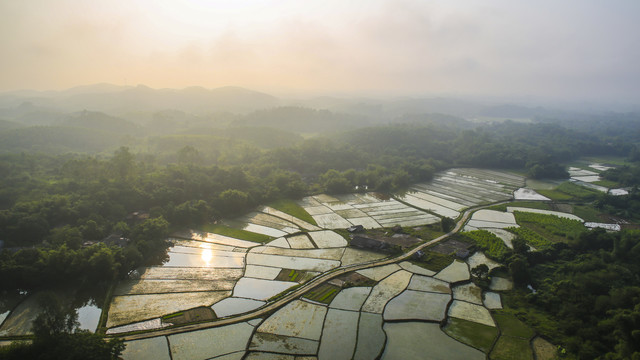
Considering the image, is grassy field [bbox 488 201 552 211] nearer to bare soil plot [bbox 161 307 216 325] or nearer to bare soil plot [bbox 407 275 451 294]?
bare soil plot [bbox 407 275 451 294]

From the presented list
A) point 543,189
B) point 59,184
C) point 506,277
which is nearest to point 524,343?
point 506,277

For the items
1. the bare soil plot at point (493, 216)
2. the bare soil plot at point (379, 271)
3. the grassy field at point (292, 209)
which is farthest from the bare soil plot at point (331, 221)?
the bare soil plot at point (493, 216)

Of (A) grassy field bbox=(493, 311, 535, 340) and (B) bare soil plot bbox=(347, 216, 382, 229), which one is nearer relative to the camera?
(A) grassy field bbox=(493, 311, 535, 340)

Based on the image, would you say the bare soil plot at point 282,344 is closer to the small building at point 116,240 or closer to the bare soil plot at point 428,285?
the bare soil plot at point 428,285

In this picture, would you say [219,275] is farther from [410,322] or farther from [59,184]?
[59,184]

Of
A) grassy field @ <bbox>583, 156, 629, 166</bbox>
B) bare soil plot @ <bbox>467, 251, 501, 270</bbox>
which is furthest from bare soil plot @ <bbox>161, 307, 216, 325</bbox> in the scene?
grassy field @ <bbox>583, 156, 629, 166</bbox>

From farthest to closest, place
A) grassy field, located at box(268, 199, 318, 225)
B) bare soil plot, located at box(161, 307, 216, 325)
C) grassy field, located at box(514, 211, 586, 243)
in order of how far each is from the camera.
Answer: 1. grassy field, located at box(268, 199, 318, 225)
2. grassy field, located at box(514, 211, 586, 243)
3. bare soil plot, located at box(161, 307, 216, 325)
